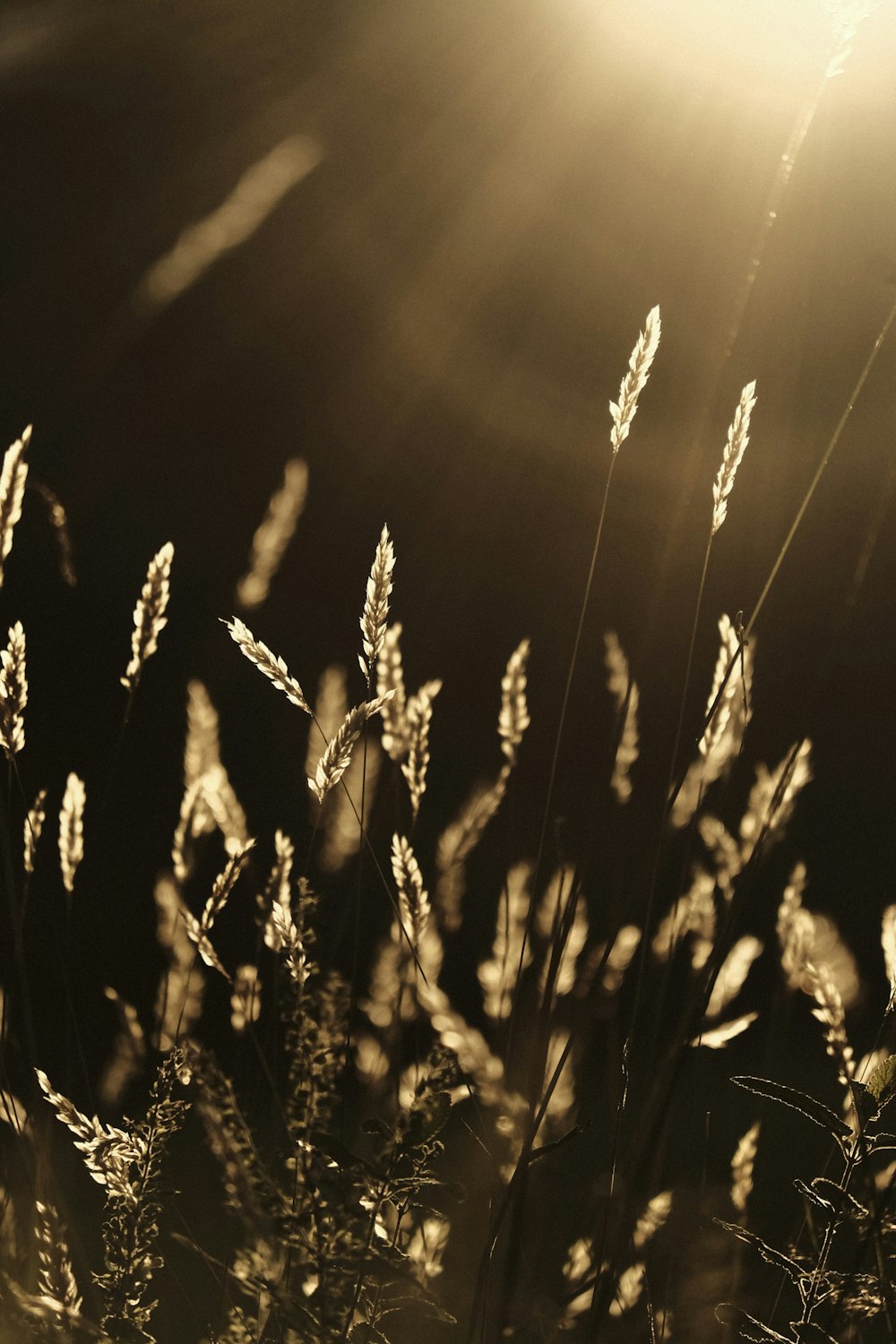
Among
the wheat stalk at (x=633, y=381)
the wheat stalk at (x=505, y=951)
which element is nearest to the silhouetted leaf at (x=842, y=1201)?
the wheat stalk at (x=505, y=951)

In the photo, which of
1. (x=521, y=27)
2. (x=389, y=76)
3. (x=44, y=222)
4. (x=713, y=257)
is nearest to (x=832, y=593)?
(x=713, y=257)

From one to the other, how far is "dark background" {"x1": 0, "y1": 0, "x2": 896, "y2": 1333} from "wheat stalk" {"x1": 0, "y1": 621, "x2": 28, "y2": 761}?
2.99ft

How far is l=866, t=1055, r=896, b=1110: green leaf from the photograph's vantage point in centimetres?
47

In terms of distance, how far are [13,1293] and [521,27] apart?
2233 millimetres

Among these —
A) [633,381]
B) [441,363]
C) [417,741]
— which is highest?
[441,363]

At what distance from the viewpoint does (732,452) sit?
581 millimetres

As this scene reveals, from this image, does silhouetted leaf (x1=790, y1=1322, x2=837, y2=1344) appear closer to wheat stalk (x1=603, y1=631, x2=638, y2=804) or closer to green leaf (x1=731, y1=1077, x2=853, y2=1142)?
green leaf (x1=731, y1=1077, x2=853, y2=1142)

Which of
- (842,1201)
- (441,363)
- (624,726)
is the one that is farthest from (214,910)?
(441,363)

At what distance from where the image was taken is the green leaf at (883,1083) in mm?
467

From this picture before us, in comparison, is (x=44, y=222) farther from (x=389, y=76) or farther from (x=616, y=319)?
(x=616, y=319)

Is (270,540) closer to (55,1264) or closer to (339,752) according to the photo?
(339,752)

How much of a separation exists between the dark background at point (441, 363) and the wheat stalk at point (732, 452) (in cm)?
93

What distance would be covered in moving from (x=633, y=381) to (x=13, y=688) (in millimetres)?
456

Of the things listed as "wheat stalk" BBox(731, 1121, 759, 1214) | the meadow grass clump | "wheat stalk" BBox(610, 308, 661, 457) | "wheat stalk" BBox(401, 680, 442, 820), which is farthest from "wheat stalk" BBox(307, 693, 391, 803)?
"wheat stalk" BBox(731, 1121, 759, 1214)
